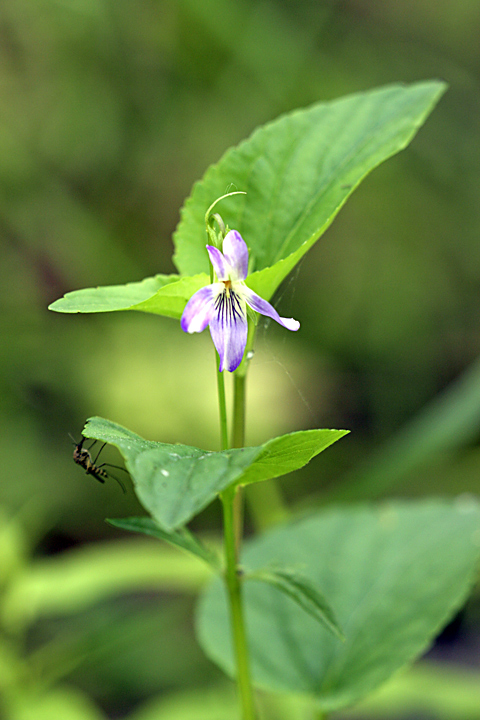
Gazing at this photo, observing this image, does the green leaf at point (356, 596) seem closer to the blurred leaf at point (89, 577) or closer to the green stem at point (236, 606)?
the green stem at point (236, 606)

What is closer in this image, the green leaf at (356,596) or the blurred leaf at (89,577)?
the green leaf at (356,596)

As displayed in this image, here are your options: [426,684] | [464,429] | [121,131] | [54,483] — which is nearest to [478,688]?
[426,684]

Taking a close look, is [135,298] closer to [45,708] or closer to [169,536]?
[169,536]

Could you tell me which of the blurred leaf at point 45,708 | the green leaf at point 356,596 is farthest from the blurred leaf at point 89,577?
the green leaf at point 356,596

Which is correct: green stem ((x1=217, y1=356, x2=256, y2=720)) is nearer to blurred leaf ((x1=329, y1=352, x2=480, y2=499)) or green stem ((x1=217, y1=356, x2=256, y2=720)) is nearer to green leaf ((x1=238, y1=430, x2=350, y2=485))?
green leaf ((x1=238, y1=430, x2=350, y2=485))

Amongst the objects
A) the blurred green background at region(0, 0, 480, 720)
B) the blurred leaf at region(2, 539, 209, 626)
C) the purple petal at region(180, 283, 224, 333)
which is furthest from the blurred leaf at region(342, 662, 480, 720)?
the purple petal at region(180, 283, 224, 333)

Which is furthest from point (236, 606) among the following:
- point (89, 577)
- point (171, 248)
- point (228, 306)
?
point (171, 248)

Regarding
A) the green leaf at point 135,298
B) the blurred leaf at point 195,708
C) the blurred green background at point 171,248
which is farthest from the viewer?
the blurred green background at point 171,248
